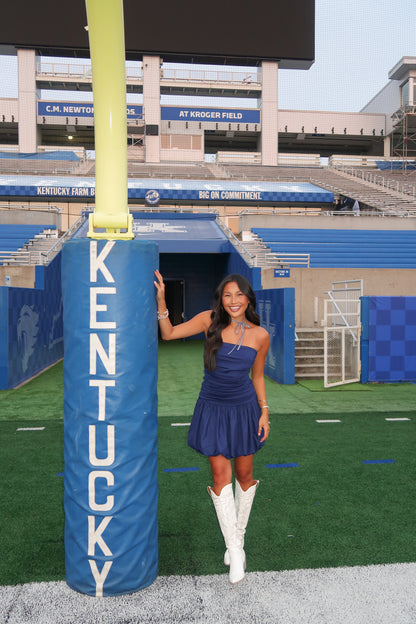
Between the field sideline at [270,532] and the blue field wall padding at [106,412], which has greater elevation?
the blue field wall padding at [106,412]

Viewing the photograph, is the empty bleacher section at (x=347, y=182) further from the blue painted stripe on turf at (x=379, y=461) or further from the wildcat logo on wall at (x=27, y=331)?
the blue painted stripe on turf at (x=379, y=461)

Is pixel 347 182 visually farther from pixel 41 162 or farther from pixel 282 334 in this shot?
pixel 282 334

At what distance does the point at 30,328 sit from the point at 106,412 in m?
7.83

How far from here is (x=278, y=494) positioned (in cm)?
411

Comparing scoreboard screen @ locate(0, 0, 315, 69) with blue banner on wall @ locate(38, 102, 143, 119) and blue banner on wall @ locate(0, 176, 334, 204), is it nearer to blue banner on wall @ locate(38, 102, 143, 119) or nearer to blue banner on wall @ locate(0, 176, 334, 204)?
blue banner on wall @ locate(38, 102, 143, 119)

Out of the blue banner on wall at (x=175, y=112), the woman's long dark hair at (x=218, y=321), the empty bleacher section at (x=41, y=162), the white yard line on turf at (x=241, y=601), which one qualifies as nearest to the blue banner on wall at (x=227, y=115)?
the blue banner on wall at (x=175, y=112)

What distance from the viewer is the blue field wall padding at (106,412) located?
254 cm

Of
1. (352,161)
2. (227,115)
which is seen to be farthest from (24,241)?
(352,161)

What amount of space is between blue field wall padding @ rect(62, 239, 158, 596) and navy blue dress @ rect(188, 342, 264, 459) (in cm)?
36

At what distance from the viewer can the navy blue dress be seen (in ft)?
9.13

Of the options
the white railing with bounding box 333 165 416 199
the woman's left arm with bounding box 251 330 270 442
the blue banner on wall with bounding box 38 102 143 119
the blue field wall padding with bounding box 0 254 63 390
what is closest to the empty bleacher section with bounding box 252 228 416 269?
the blue field wall padding with bounding box 0 254 63 390

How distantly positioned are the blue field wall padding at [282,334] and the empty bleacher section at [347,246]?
190 inches

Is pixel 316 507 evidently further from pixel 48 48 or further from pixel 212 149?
pixel 212 149

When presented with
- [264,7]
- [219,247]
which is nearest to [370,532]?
[219,247]
